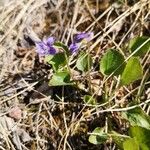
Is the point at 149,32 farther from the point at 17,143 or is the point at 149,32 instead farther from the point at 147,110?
the point at 17,143

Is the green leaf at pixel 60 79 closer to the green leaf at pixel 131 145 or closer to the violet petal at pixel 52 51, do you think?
the violet petal at pixel 52 51

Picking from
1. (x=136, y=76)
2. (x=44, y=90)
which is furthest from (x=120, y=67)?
(x=44, y=90)

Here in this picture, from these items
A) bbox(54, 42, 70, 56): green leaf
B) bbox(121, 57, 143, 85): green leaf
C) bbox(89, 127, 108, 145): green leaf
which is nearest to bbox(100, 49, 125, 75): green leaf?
bbox(121, 57, 143, 85): green leaf

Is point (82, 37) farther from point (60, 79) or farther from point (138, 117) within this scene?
point (138, 117)

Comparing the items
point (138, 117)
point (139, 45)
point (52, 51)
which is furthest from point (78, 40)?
point (138, 117)

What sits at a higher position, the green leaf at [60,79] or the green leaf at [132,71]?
the green leaf at [60,79]

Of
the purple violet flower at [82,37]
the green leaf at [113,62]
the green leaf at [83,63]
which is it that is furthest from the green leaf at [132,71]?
the purple violet flower at [82,37]
